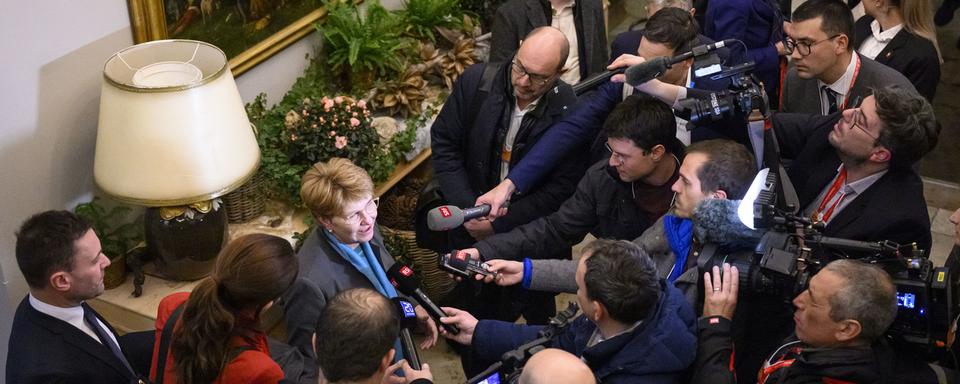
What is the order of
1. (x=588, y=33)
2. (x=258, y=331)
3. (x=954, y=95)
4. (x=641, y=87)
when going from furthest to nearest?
(x=954, y=95) → (x=588, y=33) → (x=641, y=87) → (x=258, y=331)

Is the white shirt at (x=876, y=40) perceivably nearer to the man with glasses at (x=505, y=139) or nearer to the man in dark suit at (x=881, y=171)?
the man in dark suit at (x=881, y=171)

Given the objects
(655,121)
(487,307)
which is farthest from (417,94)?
(655,121)

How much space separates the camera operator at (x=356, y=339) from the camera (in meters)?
2.61

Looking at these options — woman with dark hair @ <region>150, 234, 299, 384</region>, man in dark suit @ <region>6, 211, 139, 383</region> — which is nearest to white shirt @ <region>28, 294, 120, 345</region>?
man in dark suit @ <region>6, 211, 139, 383</region>

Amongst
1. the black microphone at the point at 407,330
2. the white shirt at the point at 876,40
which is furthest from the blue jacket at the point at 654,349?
the white shirt at the point at 876,40

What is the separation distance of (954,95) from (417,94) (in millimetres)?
4050

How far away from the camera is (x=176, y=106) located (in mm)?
A: 3576

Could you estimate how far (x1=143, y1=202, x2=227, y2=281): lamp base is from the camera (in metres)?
3.93

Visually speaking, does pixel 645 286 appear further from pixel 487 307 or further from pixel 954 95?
pixel 954 95

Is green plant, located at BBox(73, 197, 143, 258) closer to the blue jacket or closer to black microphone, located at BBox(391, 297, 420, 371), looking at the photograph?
black microphone, located at BBox(391, 297, 420, 371)

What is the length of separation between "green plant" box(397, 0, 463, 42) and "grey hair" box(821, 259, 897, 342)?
136 inches

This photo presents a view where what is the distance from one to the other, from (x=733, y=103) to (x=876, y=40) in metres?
1.67

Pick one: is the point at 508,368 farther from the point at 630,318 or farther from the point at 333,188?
the point at 333,188

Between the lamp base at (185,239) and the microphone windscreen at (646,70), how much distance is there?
1.89m
